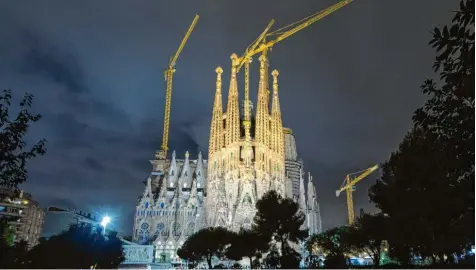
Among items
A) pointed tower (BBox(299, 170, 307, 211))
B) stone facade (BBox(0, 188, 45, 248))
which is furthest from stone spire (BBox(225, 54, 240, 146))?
stone facade (BBox(0, 188, 45, 248))

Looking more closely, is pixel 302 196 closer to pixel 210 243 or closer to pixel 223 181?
pixel 223 181

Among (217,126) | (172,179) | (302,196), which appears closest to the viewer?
(217,126)

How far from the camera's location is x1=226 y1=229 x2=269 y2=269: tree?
138ft

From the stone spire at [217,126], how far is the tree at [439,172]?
71483 mm

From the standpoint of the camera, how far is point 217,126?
104 meters

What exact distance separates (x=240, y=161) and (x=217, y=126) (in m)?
13.4

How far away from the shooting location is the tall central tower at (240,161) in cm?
9181

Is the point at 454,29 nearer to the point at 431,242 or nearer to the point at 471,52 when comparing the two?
the point at 471,52

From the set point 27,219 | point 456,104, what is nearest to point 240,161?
point 27,219

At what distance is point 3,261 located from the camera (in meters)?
19.5

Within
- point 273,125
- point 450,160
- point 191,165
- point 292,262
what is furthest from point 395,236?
point 191,165

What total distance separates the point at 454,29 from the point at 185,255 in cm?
5931

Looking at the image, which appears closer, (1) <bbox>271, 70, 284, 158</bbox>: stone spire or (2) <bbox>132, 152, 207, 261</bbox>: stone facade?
(2) <bbox>132, 152, 207, 261</bbox>: stone facade

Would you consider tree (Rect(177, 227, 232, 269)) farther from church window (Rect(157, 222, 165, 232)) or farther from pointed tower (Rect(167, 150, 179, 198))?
pointed tower (Rect(167, 150, 179, 198))
